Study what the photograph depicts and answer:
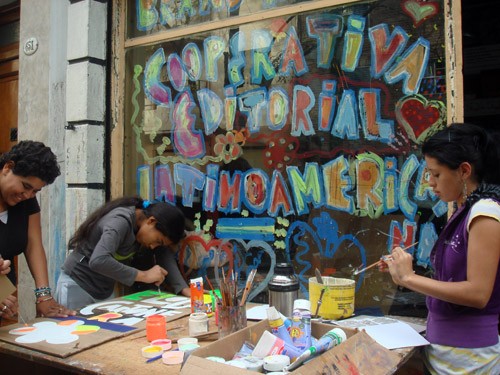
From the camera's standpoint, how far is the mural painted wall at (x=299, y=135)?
298 cm

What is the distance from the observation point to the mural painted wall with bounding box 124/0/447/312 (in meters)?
2.98

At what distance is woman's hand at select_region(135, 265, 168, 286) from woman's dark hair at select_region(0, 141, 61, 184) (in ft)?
3.03

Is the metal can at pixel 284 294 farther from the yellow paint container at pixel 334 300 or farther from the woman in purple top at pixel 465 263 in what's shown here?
the woman in purple top at pixel 465 263

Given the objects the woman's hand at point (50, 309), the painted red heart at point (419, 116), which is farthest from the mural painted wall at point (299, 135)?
the woman's hand at point (50, 309)

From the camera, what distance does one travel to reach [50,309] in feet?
9.32

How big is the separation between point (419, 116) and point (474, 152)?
926 millimetres

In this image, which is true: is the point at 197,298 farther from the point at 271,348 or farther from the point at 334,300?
the point at 271,348

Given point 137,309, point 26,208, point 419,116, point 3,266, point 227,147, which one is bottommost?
point 137,309

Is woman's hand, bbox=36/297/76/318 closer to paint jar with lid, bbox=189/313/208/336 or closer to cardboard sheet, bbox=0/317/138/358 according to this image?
cardboard sheet, bbox=0/317/138/358

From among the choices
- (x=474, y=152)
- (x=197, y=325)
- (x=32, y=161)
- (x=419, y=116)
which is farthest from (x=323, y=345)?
(x=32, y=161)

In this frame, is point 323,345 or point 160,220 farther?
point 160,220

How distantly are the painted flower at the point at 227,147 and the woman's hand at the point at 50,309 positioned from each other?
1574mm

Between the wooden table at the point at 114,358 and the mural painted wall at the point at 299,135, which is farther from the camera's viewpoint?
the mural painted wall at the point at 299,135

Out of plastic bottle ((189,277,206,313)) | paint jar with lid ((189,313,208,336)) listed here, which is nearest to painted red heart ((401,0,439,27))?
plastic bottle ((189,277,206,313))
